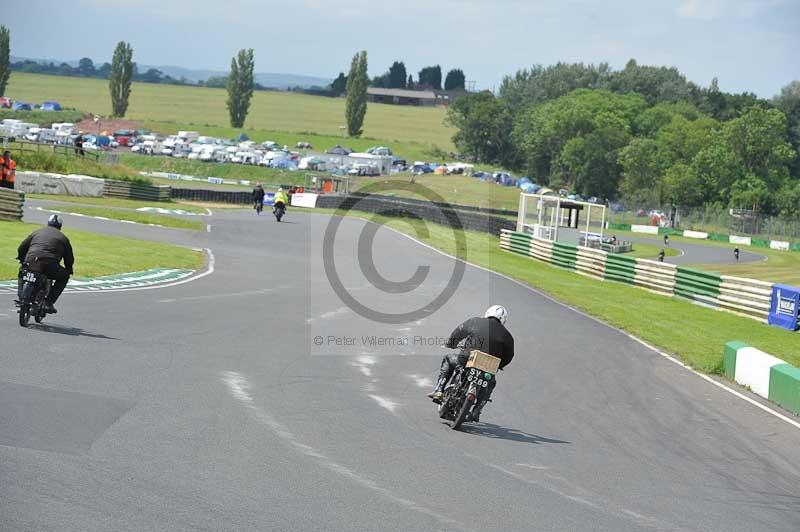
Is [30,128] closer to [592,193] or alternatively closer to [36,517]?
[592,193]

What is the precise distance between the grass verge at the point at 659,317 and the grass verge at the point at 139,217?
1105cm

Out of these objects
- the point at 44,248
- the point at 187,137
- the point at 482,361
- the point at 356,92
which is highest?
the point at 356,92

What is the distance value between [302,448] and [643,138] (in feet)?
411

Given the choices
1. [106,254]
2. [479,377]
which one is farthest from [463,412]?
[106,254]

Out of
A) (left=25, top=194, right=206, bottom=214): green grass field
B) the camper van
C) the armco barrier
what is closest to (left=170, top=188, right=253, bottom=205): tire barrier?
(left=25, top=194, right=206, bottom=214): green grass field

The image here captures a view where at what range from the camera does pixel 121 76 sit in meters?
152

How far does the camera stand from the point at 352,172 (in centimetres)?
10394

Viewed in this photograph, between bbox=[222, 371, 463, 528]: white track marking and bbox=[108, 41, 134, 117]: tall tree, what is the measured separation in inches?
5645

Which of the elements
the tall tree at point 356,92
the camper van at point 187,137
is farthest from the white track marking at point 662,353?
the tall tree at point 356,92

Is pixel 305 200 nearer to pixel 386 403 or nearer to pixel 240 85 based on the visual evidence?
pixel 386 403

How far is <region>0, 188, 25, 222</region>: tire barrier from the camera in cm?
3347

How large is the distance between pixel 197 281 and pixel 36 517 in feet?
62.9

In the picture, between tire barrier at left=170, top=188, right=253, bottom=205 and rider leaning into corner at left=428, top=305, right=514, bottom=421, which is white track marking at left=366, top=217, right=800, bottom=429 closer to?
rider leaning into corner at left=428, top=305, right=514, bottom=421

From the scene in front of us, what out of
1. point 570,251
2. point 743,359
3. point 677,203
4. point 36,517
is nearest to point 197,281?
point 743,359
